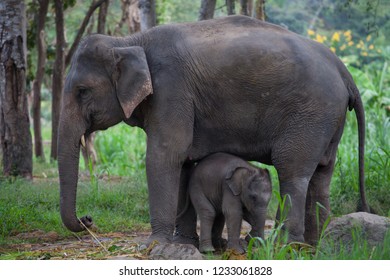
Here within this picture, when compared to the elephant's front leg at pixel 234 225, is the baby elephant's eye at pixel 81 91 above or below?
above

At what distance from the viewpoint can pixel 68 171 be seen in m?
6.67

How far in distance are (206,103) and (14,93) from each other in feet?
16.1

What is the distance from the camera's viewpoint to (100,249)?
22.4ft

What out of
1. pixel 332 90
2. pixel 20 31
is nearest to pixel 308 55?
pixel 332 90

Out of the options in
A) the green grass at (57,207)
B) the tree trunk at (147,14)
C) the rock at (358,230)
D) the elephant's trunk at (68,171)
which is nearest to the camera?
the rock at (358,230)

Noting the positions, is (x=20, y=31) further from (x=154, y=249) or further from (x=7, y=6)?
(x=154, y=249)

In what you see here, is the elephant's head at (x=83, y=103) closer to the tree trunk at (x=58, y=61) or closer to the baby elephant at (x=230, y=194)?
the baby elephant at (x=230, y=194)

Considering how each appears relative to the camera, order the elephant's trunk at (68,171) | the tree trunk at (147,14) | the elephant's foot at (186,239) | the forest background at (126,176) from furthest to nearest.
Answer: the tree trunk at (147,14) → the forest background at (126,176) → the elephant's foot at (186,239) → the elephant's trunk at (68,171)

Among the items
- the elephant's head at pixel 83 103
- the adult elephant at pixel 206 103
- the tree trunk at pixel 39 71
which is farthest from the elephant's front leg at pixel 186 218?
the tree trunk at pixel 39 71

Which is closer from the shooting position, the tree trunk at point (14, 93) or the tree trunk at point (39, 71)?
the tree trunk at point (14, 93)

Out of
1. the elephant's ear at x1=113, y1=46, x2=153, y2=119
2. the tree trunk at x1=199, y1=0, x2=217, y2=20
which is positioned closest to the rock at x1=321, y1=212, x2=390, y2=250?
the elephant's ear at x1=113, y1=46, x2=153, y2=119

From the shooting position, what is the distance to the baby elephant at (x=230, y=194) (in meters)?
6.36

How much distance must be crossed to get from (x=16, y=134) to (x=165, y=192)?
196 inches

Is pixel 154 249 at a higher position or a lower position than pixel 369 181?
higher
